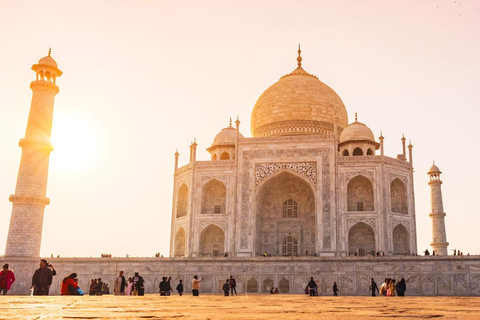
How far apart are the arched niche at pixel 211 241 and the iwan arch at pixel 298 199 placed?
49mm

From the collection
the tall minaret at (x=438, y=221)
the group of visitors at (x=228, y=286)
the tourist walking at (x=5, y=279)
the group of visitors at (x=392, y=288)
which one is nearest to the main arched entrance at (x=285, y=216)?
the group of visitors at (x=228, y=286)

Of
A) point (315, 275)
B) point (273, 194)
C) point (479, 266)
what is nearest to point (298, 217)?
point (273, 194)

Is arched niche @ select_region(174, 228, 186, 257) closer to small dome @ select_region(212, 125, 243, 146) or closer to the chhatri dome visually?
small dome @ select_region(212, 125, 243, 146)

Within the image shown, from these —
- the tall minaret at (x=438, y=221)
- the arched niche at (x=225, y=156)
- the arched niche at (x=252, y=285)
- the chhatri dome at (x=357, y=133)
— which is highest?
the chhatri dome at (x=357, y=133)

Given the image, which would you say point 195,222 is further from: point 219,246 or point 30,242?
point 30,242

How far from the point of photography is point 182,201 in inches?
1033

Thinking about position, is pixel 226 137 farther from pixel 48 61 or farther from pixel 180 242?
pixel 48 61

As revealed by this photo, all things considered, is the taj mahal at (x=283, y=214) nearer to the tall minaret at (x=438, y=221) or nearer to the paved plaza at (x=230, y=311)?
the tall minaret at (x=438, y=221)

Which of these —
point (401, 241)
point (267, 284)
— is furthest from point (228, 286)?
point (401, 241)

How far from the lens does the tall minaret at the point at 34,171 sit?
61.5ft

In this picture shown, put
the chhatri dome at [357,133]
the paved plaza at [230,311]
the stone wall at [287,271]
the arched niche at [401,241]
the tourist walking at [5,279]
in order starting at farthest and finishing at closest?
the chhatri dome at [357,133], the arched niche at [401,241], the stone wall at [287,271], the tourist walking at [5,279], the paved plaza at [230,311]

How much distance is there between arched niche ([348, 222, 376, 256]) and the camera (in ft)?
75.7

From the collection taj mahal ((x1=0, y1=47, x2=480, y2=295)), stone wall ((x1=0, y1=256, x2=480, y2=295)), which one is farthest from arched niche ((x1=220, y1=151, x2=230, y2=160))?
stone wall ((x1=0, y1=256, x2=480, y2=295))

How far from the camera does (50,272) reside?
11031mm
